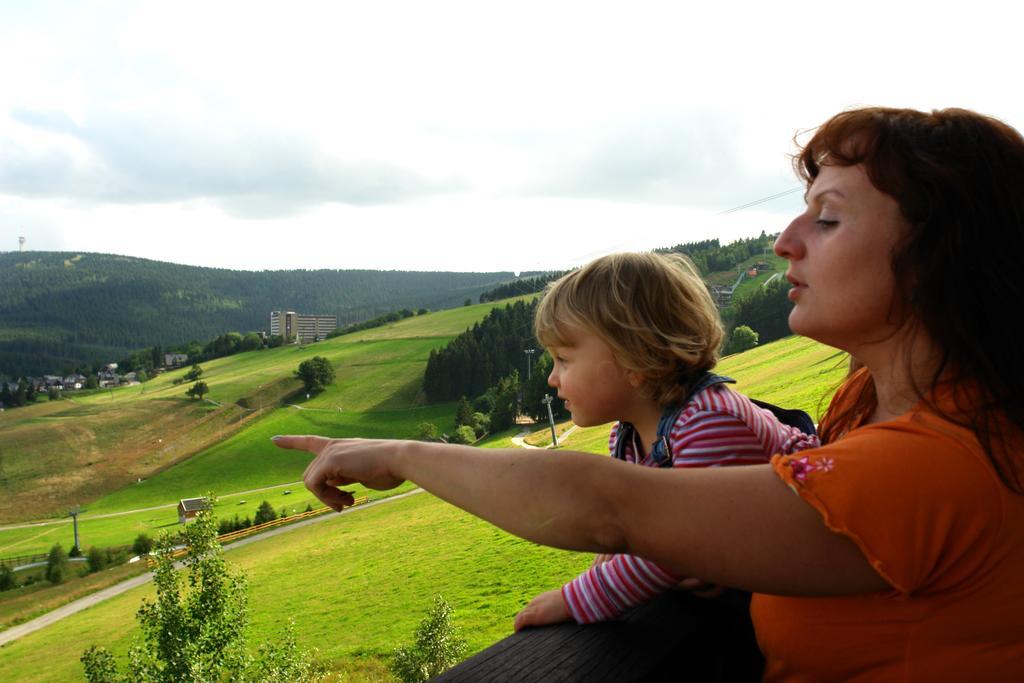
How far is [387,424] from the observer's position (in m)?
86.1

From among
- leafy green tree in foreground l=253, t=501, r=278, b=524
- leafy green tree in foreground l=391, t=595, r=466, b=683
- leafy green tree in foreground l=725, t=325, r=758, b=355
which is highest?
leafy green tree in foreground l=725, t=325, r=758, b=355

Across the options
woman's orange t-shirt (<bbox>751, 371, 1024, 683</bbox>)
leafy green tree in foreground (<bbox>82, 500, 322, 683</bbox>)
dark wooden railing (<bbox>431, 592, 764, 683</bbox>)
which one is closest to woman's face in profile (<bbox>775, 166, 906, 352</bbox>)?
woman's orange t-shirt (<bbox>751, 371, 1024, 683</bbox>)

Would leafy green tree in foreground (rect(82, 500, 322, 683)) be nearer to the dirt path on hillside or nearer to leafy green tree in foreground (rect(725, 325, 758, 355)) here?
the dirt path on hillside

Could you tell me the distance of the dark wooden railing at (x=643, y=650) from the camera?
104 centimetres

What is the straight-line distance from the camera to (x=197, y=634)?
78.2 feet

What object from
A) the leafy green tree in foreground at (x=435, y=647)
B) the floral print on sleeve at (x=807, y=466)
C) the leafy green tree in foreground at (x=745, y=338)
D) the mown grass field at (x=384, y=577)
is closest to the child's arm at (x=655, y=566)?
the floral print on sleeve at (x=807, y=466)

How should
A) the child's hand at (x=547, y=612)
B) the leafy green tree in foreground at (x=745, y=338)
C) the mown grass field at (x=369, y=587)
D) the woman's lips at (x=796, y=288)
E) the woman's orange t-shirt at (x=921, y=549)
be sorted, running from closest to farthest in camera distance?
the woman's orange t-shirt at (x=921, y=549)
the woman's lips at (x=796, y=288)
the child's hand at (x=547, y=612)
the mown grass field at (x=369, y=587)
the leafy green tree in foreground at (x=745, y=338)

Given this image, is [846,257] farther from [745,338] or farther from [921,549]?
[745,338]

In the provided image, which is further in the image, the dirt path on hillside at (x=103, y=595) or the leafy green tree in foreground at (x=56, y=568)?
the leafy green tree in foreground at (x=56, y=568)

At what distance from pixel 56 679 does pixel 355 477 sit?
127 feet

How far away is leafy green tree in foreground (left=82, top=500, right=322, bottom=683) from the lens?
21047 mm

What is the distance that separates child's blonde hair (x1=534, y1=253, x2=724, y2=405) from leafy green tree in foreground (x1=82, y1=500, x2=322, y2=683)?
20575 mm

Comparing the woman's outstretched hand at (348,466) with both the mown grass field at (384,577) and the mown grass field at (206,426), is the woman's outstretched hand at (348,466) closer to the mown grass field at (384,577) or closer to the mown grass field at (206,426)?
the mown grass field at (384,577)

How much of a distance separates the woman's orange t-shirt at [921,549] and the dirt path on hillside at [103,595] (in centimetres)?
4687
